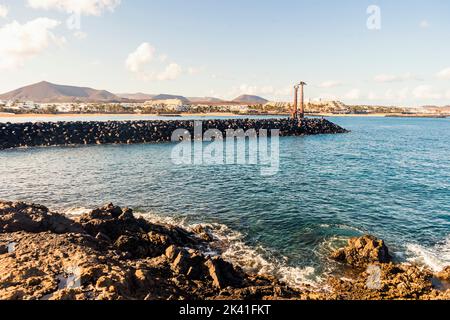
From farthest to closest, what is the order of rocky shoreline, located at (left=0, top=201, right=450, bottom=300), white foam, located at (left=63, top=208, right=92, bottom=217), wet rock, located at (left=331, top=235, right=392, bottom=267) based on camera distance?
white foam, located at (left=63, top=208, right=92, bottom=217)
wet rock, located at (left=331, top=235, right=392, bottom=267)
rocky shoreline, located at (left=0, top=201, right=450, bottom=300)

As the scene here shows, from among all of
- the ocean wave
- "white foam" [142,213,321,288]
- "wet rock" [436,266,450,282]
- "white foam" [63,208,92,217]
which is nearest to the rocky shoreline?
"wet rock" [436,266,450,282]

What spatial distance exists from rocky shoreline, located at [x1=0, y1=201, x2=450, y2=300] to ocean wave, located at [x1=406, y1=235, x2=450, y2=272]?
1.22 m

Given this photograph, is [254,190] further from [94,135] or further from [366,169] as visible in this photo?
Answer: [94,135]

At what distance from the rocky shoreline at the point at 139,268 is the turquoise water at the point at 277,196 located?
1912 mm

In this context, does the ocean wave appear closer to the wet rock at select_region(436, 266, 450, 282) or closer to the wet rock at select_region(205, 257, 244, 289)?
the wet rock at select_region(436, 266, 450, 282)

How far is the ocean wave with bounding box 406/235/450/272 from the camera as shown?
54.2 ft

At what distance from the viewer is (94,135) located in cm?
A: 6366

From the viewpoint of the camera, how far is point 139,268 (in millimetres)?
12406

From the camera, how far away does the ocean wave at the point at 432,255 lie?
1652 centimetres

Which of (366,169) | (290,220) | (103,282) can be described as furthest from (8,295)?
(366,169)

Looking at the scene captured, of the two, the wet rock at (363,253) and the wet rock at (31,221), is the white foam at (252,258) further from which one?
the wet rock at (31,221)

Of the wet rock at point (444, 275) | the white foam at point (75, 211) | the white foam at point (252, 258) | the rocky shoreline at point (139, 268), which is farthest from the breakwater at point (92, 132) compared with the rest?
the wet rock at point (444, 275)

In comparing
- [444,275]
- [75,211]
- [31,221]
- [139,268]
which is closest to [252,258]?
[139,268]
